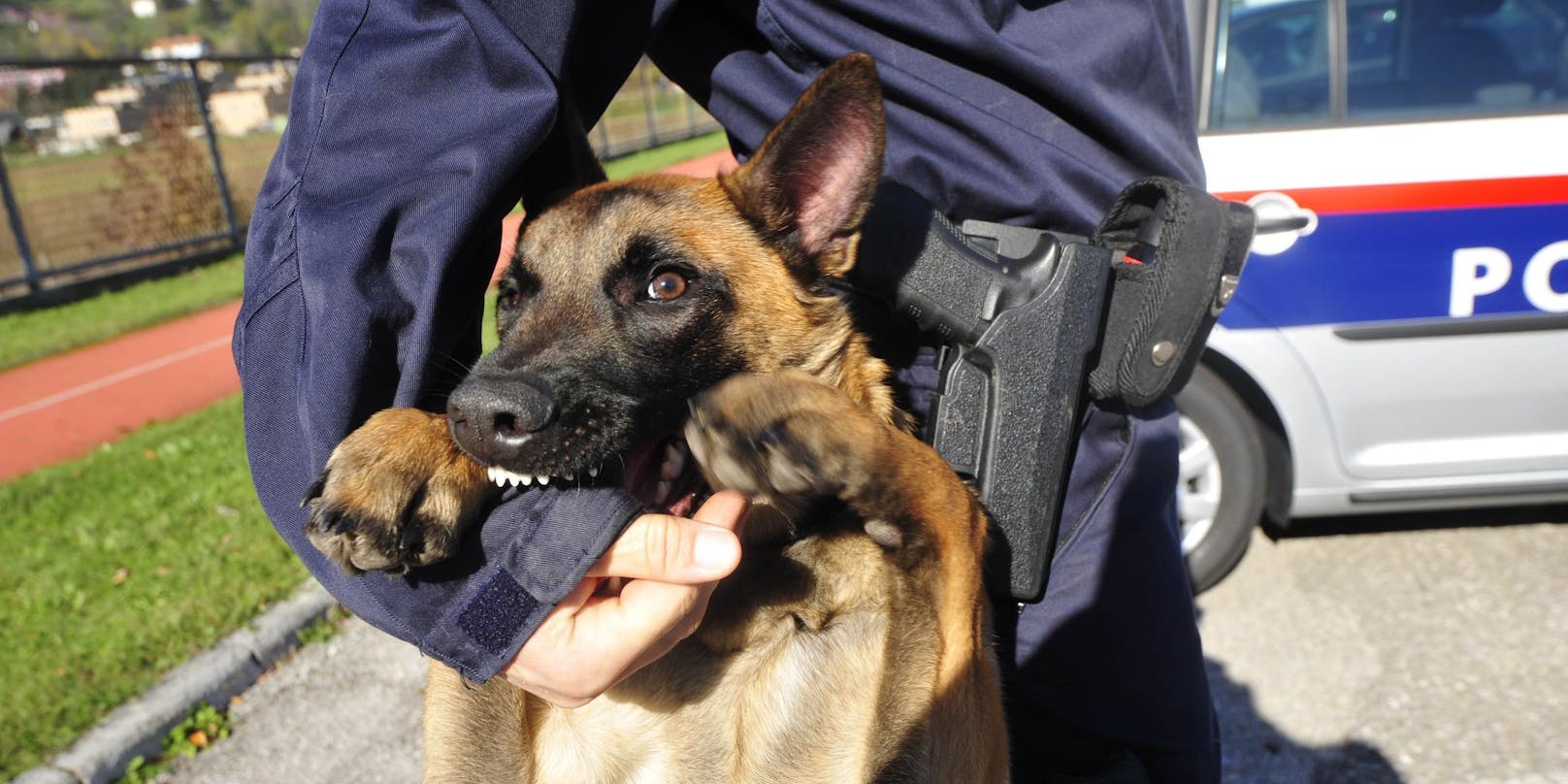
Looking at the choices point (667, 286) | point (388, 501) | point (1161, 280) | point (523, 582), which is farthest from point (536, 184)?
point (1161, 280)

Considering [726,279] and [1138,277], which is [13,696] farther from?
[1138,277]

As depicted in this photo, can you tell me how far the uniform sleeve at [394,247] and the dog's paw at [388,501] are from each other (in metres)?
0.04

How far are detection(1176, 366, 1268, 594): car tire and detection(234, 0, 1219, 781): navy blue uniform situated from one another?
2163 mm

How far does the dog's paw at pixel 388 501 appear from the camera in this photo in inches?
59.4

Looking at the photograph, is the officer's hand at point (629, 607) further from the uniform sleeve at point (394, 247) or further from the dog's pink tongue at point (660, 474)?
the dog's pink tongue at point (660, 474)

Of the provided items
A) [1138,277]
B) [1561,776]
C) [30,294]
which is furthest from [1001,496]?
[30,294]

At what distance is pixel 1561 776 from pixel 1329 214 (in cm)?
198

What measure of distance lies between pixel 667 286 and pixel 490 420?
2.30 ft

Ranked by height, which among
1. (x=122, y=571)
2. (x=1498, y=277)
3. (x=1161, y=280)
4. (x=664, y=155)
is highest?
(x=1161, y=280)

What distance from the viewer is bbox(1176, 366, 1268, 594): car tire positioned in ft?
13.3

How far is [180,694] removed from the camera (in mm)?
3557

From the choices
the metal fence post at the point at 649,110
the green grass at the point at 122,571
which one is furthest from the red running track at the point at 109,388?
the metal fence post at the point at 649,110

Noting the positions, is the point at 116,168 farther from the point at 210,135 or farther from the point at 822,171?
the point at 822,171

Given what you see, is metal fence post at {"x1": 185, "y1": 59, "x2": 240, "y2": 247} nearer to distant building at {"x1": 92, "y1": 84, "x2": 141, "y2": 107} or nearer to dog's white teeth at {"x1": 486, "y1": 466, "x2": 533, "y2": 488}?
distant building at {"x1": 92, "y1": 84, "x2": 141, "y2": 107}
